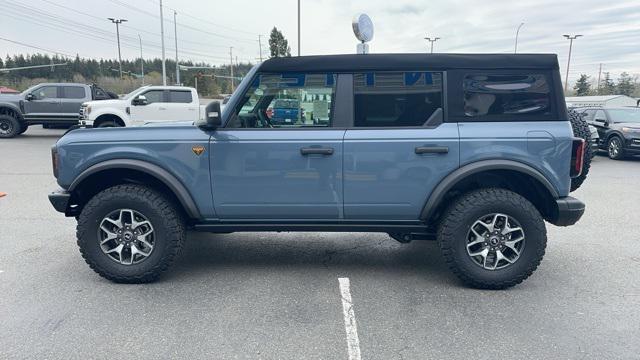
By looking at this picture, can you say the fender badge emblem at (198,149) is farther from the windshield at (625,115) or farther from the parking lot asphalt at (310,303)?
the windshield at (625,115)

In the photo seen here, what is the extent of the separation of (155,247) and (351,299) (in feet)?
5.76

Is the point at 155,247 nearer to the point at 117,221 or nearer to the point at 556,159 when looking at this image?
the point at 117,221

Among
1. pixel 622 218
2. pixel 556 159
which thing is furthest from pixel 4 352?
pixel 622 218

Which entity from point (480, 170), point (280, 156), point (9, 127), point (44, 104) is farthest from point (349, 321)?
point (9, 127)

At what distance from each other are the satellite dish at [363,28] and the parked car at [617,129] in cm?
1002

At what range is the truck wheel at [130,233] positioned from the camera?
12.7ft

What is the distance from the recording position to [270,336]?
3.11 metres

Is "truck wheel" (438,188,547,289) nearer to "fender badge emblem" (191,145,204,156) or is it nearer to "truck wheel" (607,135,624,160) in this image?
"fender badge emblem" (191,145,204,156)

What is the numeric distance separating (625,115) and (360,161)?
44.3 feet

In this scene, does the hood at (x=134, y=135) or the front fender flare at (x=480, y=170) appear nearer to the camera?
the front fender flare at (x=480, y=170)

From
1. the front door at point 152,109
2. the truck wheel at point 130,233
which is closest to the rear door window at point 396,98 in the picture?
the truck wheel at point 130,233

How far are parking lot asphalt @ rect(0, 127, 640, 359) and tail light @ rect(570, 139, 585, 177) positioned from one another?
104 cm

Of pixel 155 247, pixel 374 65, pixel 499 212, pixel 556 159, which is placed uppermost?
pixel 374 65

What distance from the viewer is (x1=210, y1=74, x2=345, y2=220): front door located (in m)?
3.80
